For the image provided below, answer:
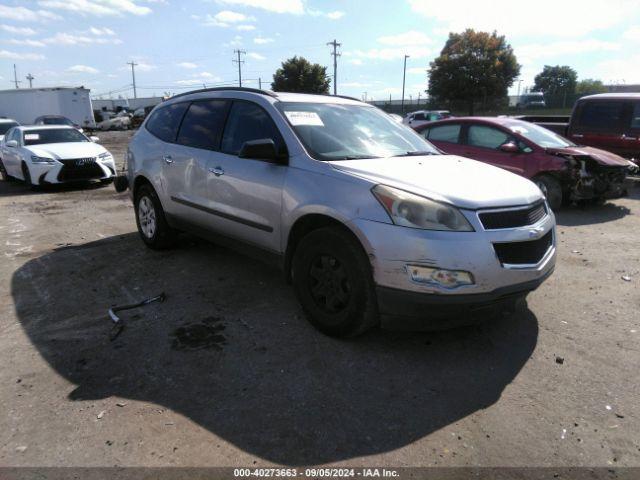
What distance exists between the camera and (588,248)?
19.5ft

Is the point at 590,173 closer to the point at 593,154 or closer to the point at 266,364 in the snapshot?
the point at 593,154

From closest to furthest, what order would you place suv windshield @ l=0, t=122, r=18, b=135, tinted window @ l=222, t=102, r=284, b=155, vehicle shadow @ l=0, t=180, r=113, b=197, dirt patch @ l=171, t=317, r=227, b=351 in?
dirt patch @ l=171, t=317, r=227, b=351, tinted window @ l=222, t=102, r=284, b=155, vehicle shadow @ l=0, t=180, r=113, b=197, suv windshield @ l=0, t=122, r=18, b=135

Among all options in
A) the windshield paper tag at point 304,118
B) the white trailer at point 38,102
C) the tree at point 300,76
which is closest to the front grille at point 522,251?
the windshield paper tag at point 304,118

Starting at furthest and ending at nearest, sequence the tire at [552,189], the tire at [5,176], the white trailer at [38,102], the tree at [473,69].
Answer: the tree at [473,69], the white trailer at [38,102], the tire at [5,176], the tire at [552,189]

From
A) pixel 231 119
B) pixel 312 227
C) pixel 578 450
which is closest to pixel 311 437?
pixel 578 450

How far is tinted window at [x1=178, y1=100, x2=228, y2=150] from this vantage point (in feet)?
15.3

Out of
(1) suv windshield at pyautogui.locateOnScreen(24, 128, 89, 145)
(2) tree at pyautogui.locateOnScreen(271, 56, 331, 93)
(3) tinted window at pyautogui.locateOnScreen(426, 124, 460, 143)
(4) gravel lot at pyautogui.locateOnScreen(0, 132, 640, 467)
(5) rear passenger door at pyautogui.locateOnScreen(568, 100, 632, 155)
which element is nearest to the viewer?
(4) gravel lot at pyautogui.locateOnScreen(0, 132, 640, 467)

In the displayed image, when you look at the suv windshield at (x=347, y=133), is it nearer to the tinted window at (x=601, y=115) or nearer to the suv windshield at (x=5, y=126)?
the tinted window at (x=601, y=115)

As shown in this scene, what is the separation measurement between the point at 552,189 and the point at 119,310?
6994mm

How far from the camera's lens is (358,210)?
3188 millimetres

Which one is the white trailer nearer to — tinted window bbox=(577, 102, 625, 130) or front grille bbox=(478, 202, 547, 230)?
tinted window bbox=(577, 102, 625, 130)

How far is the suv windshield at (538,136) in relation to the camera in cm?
821

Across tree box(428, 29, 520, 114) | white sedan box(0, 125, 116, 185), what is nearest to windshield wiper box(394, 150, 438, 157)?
white sedan box(0, 125, 116, 185)

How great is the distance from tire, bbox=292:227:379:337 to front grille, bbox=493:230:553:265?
85 cm
